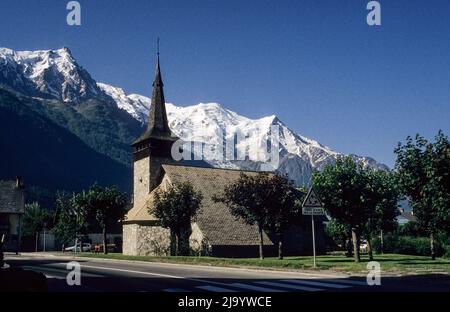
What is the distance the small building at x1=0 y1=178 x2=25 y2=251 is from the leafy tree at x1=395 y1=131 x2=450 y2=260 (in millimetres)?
62898

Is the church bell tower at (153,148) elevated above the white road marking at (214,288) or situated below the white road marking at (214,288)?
above

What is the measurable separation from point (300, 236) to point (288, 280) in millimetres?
34137

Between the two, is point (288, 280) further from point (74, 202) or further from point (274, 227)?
point (74, 202)

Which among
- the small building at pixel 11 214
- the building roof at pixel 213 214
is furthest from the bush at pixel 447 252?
the small building at pixel 11 214

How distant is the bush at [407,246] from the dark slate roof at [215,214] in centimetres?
1401

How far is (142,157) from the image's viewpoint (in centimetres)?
5853

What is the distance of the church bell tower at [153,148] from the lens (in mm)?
55688

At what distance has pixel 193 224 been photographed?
4381 cm

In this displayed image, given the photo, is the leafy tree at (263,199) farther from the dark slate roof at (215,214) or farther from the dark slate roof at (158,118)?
the dark slate roof at (158,118)

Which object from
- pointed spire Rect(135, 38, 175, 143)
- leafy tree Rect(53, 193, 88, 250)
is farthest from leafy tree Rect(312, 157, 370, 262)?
pointed spire Rect(135, 38, 175, 143)

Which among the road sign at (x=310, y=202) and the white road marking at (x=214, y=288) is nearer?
the white road marking at (x=214, y=288)

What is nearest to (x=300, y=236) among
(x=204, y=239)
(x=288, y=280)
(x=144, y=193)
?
(x=204, y=239)

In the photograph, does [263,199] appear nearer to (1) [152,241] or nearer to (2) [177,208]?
(2) [177,208]

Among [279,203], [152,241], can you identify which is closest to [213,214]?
[152,241]
